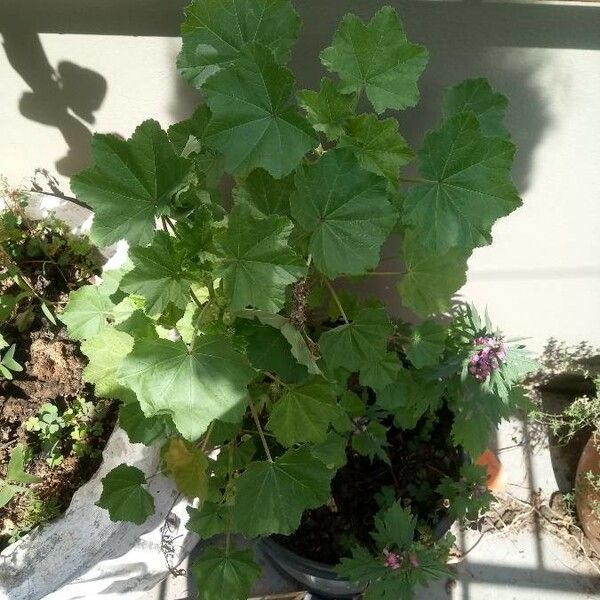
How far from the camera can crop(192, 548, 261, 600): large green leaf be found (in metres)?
1.21

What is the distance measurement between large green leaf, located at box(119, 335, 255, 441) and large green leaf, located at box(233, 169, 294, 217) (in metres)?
0.22

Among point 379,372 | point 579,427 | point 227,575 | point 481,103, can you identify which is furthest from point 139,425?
point 579,427

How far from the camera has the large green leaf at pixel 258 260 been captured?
34.6 inches

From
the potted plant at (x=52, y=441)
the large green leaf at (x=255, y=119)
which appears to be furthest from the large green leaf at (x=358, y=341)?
the potted plant at (x=52, y=441)

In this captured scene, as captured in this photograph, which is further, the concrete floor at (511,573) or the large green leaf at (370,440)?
the concrete floor at (511,573)

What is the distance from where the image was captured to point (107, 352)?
3.75ft

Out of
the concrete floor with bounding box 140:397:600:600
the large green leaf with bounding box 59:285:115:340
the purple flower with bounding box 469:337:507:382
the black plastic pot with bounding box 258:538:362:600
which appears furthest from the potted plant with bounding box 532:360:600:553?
the large green leaf with bounding box 59:285:115:340

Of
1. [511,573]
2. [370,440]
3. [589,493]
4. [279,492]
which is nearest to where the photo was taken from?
[279,492]

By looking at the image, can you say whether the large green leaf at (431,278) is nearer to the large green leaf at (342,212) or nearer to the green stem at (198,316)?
the large green leaf at (342,212)

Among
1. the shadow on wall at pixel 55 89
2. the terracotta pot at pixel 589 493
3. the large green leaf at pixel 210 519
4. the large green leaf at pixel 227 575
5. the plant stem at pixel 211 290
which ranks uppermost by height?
the shadow on wall at pixel 55 89

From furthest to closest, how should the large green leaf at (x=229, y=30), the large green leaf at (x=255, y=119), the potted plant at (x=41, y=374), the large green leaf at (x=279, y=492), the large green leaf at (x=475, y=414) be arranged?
the potted plant at (x=41, y=374) → the large green leaf at (x=475, y=414) → the large green leaf at (x=279, y=492) → the large green leaf at (x=229, y=30) → the large green leaf at (x=255, y=119)

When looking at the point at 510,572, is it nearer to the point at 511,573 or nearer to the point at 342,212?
the point at 511,573

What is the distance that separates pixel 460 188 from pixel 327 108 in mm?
228

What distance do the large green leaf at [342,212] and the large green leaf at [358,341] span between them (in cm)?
20
